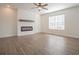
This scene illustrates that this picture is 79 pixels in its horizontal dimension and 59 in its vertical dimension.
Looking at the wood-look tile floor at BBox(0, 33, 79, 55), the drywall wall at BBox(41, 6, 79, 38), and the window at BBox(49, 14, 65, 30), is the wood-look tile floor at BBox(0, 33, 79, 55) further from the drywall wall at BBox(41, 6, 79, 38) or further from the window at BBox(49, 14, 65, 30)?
the window at BBox(49, 14, 65, 30)

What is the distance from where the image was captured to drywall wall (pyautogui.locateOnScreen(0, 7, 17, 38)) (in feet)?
19.1

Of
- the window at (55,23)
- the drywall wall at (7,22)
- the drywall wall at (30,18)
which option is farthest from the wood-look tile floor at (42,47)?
the drywall wall at (7,22)

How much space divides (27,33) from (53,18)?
159 cm

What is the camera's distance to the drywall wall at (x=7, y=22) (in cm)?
583

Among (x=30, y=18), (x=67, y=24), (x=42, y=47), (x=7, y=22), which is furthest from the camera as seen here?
(x=7, y=22)

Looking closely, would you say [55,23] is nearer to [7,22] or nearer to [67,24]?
[67,24]

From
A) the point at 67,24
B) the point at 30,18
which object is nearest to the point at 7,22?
the point at 30,18

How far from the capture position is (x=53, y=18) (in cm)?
421

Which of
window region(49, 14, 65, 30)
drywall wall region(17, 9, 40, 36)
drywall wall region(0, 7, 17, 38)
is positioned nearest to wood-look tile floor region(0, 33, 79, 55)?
drywall wall region(17, 9, 40, 36)

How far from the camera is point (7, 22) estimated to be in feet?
21.3

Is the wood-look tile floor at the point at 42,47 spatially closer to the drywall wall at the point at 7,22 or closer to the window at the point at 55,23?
the window at the point at 55,23

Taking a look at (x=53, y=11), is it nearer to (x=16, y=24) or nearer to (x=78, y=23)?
(x=78, y=23)

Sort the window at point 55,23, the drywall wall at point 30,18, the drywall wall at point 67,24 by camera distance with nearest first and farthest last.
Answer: the window at point 55,23, the drywall wall at point 67,24, the drywall wall at point 30,18

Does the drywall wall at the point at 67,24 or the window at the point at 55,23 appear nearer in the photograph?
the window at the point at 55,23
